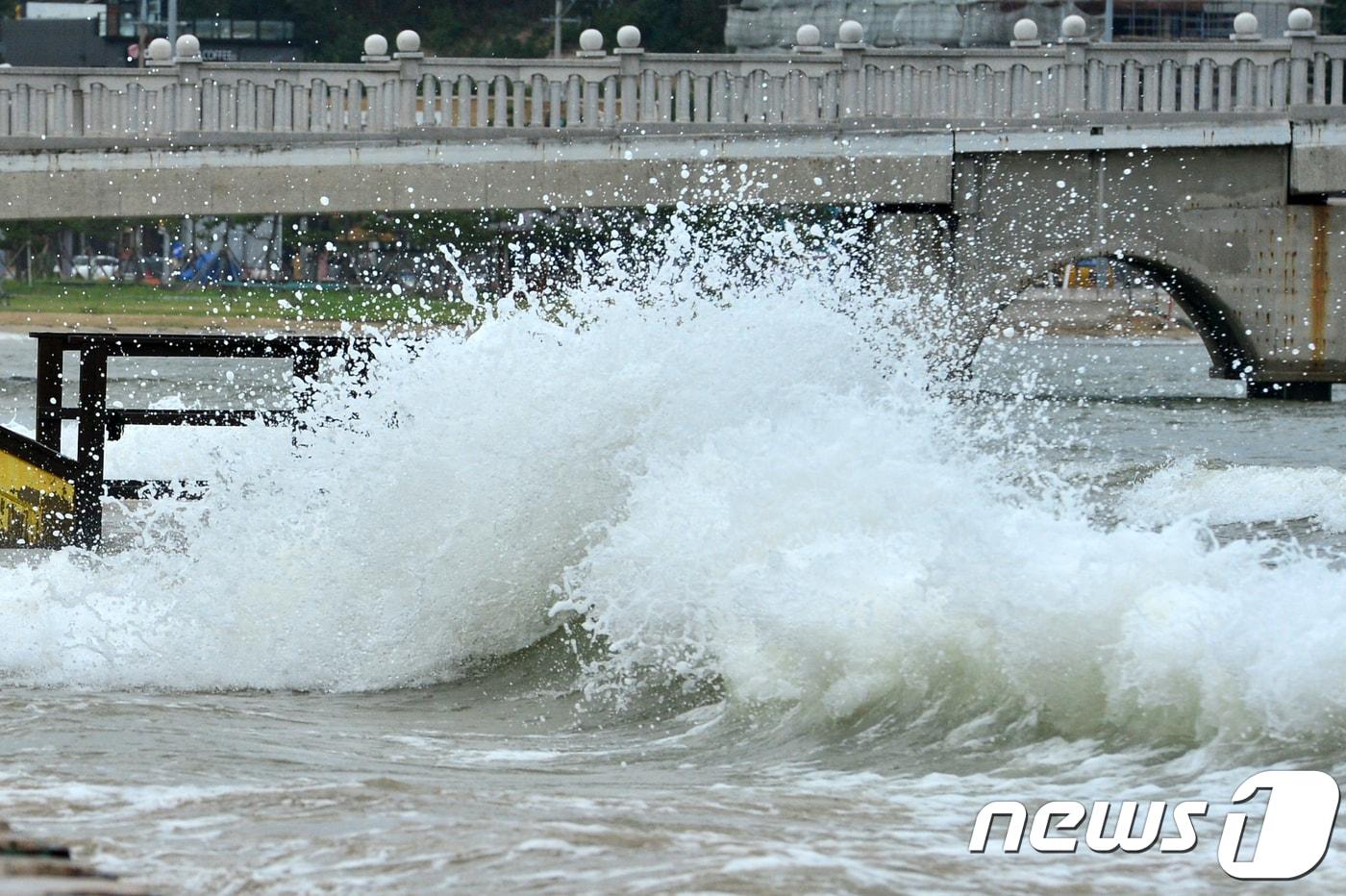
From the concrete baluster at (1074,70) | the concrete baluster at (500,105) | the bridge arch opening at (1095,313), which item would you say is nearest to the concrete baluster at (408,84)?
the concrete baluster at (500,105)

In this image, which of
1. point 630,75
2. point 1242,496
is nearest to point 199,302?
point 630,75

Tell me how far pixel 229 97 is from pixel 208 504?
18.8 meters

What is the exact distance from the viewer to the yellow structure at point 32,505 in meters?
12.3

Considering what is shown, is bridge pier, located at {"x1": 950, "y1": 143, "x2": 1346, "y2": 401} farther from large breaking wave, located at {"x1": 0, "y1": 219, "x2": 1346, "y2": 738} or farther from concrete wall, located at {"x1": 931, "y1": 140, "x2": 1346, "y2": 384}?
large breaking wave, located at {"x1": 0, "y1": 219, "x2": 1346, "y2": 738}

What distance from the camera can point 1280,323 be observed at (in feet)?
94.3

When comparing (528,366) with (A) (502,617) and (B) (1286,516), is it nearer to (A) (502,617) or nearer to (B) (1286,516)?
(A) (502,617)

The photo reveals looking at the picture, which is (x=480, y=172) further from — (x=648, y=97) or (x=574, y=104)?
(x=648, y=97)

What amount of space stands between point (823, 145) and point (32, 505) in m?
17.2

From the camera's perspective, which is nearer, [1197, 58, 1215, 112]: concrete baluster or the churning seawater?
the churning seawater

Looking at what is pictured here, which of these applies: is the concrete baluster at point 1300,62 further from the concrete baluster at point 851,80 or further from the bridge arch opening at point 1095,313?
the bridge arch opening at point 1095,313

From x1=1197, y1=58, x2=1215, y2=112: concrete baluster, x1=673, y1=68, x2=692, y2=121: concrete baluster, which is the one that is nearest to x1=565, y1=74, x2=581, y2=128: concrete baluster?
x1=673, y1=68, x2=692, y2=121: concrete baluster

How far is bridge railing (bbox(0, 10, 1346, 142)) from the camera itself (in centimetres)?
2792

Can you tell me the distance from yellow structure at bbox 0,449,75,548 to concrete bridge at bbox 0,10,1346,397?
16.2 meters

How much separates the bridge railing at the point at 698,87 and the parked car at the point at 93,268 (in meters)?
40.7
